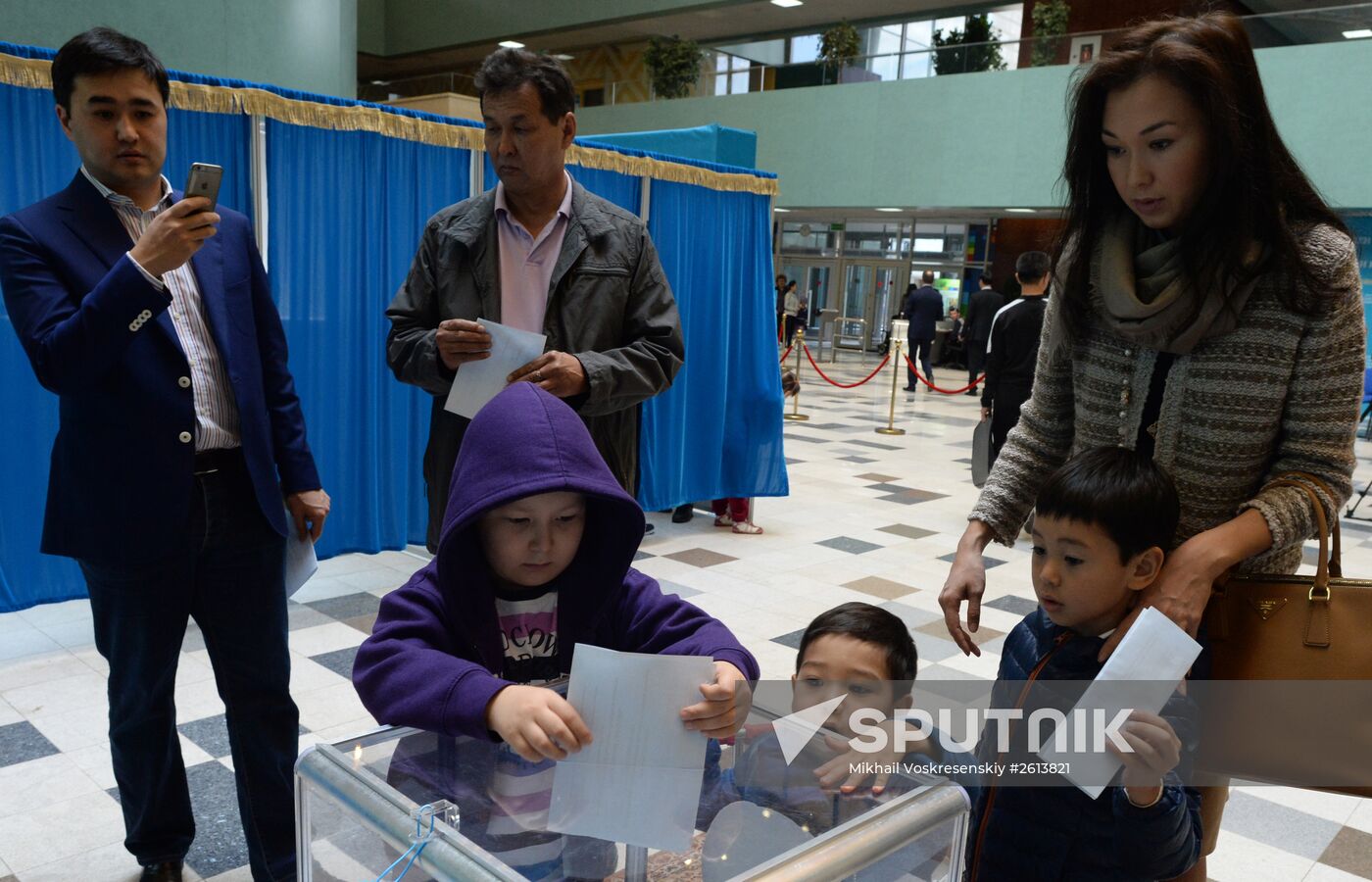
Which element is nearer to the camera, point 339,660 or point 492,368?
point 492,368

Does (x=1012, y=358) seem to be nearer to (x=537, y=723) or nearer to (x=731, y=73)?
(x=537, y=723)

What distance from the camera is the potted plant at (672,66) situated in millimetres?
19469

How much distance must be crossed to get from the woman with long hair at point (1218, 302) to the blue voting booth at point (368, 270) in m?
3.92

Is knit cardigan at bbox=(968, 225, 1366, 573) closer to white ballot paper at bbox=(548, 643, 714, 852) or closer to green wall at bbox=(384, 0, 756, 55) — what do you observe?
white ballot paper at bbox=(548, 643, 714, 852)

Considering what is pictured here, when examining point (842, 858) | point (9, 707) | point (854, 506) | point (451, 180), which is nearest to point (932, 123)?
point (854, 506)

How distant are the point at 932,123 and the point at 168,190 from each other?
1722cm

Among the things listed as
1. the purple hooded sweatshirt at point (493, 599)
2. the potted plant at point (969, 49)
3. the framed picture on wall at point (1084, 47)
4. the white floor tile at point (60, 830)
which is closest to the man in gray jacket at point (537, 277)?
the purple hooded sweatshirt at point (493, 599)

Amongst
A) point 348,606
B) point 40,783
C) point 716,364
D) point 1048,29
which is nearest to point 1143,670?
point 40,783

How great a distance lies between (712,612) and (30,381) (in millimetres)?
3000

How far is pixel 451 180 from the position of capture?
17.2 ft

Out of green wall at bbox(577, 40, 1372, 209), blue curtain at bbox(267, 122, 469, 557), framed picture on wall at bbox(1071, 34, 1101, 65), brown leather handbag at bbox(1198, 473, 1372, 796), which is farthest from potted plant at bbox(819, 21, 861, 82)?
brown leather handbag at bbox(1198, 473, 1372, 796)

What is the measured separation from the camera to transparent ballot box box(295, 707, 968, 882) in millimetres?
995

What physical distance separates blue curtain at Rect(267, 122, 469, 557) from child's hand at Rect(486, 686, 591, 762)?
3.89 metres

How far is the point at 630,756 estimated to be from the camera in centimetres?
110
